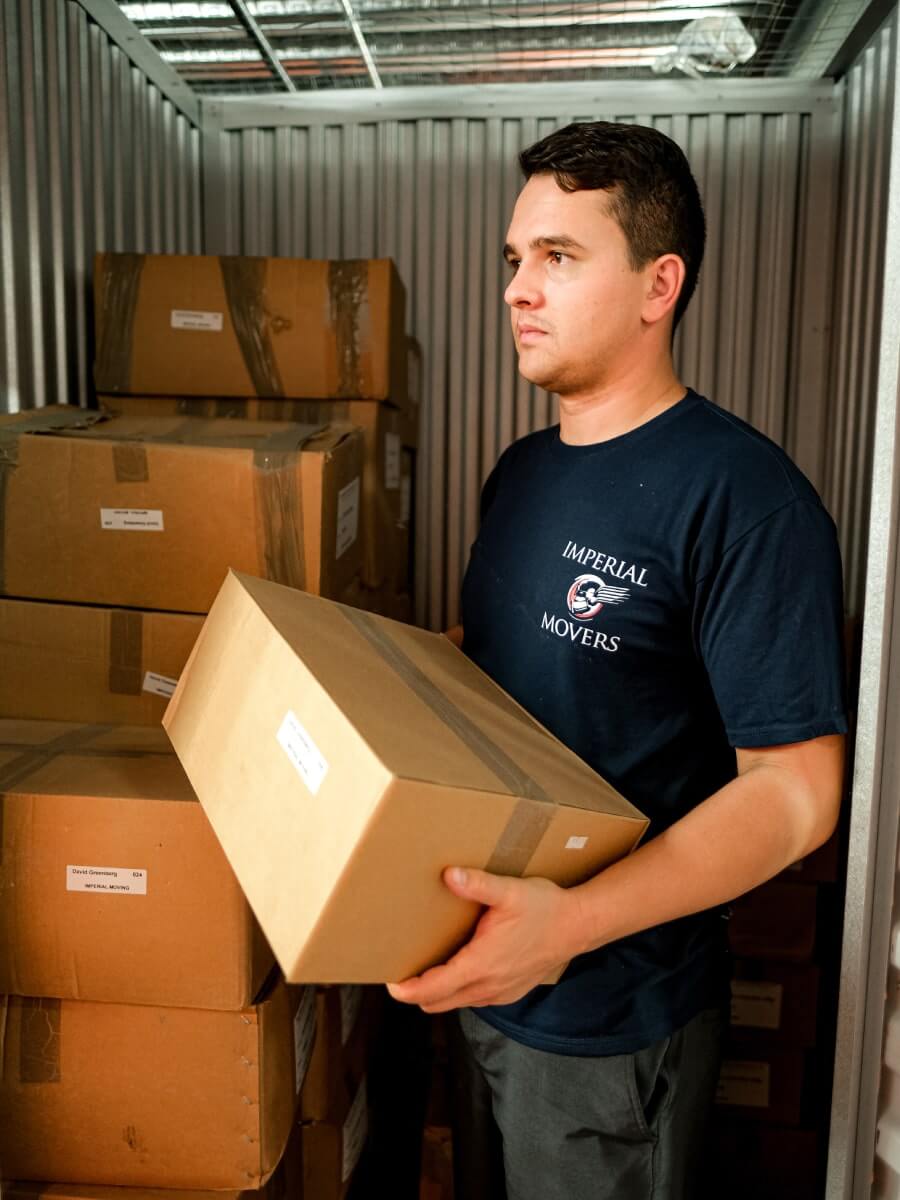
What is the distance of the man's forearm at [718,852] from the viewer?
1052 millimetres

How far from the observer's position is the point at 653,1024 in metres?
1.26

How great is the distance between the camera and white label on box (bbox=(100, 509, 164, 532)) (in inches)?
57.9

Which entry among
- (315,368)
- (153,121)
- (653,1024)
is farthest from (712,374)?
(653,1024)

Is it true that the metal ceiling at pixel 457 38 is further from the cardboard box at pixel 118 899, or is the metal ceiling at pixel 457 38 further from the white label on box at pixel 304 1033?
the white label on box at pixel 304 1033

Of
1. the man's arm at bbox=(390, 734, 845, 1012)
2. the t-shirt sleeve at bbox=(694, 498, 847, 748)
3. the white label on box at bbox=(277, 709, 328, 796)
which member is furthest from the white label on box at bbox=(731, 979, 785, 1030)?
the white label on box at bbox=(277, 709, 328, 796)

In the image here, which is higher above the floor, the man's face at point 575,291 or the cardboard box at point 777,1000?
the man's face at point 575,291

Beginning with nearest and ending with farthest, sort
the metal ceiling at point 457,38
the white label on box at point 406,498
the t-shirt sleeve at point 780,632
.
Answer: the t-shirt sleeve at point 780,632
the metal ceiling at point 457,38
the white label on box at point 406,498

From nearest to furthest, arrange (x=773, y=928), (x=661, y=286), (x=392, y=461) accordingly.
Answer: (x=661, y=286), (x=773, y=928), (x=392, y=461)

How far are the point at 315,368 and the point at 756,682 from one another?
4.14ft

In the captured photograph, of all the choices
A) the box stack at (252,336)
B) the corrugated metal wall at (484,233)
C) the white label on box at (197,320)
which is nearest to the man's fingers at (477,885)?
the box stack at (252,336)

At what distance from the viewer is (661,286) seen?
1.35 m

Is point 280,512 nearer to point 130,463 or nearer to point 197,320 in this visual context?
point 130,463

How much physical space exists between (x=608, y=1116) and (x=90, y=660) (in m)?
1.06

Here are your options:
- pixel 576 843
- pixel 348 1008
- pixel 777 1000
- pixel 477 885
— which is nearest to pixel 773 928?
pixel 777 1000
